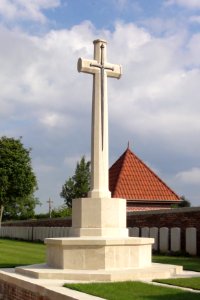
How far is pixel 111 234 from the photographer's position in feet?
30.0

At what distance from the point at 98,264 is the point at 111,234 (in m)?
0.76

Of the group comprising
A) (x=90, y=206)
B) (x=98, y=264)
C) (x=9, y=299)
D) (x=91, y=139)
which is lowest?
(x=9, y=299)

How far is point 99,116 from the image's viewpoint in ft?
31.8

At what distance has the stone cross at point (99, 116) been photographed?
9484mm

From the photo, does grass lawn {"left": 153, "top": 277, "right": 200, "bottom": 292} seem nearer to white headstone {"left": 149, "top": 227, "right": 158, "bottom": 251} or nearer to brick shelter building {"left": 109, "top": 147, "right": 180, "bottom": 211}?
white headstone {"left": 149, "top": 227, "right": 158, "bottom": 251}

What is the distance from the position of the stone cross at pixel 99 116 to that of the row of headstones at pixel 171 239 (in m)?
5.37

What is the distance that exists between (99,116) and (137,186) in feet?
39.8

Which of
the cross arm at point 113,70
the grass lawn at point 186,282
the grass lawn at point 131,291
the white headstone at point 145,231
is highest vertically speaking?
the cross arm at point 113,70

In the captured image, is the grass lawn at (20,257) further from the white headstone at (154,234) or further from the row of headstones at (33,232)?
the row of headstones at (33,232)

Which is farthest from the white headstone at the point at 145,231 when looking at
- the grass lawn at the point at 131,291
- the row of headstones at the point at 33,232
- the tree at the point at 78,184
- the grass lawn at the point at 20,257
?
the tree at the point at 78,184

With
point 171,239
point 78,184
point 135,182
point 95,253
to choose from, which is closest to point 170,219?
point 171,239

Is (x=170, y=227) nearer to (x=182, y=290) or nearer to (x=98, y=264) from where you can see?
(x=98, y=264)

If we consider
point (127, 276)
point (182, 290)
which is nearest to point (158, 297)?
point (182, 290)

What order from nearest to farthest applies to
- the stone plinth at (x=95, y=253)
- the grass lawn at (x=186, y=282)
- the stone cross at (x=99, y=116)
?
the grass lawn at (x=186, y=282) → the stone plinth at (x=95, y=253) → the stone cross at (x=99, y=116)
